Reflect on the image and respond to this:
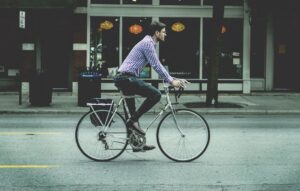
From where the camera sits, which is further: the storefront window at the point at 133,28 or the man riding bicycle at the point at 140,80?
the storefront window at the point at 133,28

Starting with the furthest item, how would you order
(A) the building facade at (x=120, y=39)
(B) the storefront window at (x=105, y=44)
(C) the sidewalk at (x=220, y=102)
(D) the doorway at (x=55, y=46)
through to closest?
(D) the doorway at (x=55, y=46)
(B) the storefront window at (x=105, y=44)
(A) the building facade at (x=120, y=39)
(C) the sidewalk at (x=220, y=102)

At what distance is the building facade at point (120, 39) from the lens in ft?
74.2

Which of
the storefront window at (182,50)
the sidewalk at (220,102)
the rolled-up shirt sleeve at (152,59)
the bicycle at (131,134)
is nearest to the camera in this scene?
the rolled-up shirt sleeve at (152,59)

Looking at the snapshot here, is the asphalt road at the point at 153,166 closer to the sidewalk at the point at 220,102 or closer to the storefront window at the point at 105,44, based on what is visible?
the sidewalk at the point at 220,102

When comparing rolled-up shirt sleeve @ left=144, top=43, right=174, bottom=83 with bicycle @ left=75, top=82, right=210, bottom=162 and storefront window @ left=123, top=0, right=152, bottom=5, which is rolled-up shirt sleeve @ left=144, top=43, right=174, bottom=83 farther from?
storefront window @ left=123, top=0, right=152, bottom=5

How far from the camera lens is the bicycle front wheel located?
884cm

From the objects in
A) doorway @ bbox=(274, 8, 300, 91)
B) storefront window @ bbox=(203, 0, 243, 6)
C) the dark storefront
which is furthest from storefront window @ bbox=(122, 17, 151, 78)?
doorway @ bbox=(274, 8, 300, 91)

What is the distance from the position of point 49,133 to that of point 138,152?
298 centimetres

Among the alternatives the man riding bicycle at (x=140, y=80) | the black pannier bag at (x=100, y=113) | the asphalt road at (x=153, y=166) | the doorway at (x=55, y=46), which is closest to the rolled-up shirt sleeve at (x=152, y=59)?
the man riding bicycle at (x=140, y=80)

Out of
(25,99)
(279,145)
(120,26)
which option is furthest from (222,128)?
(120,26)

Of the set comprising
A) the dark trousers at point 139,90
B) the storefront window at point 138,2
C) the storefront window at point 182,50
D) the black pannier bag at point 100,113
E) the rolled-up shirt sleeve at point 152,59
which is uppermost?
the storefront window at point 138,2

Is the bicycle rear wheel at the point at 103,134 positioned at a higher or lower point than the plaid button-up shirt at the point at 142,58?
lower

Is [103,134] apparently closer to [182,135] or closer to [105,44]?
[182,135]

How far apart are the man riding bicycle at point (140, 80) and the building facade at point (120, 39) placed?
13662 mm
